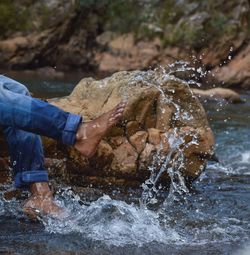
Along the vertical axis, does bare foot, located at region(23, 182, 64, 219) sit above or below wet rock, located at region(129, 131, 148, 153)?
below

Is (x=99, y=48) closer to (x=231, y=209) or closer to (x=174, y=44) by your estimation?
(x=174, y=44)

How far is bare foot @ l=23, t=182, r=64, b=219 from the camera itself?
3.08 metres

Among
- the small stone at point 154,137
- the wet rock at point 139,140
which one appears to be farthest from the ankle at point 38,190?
the small stone at point 154,137

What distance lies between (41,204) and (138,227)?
56cm

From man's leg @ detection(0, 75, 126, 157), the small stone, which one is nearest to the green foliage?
the small stone

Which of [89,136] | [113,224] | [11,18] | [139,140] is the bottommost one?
[11,18]

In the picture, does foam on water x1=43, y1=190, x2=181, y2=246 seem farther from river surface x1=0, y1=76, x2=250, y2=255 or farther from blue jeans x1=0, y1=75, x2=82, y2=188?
blue jeans x1=0, y1=75, x2=82, y2=188

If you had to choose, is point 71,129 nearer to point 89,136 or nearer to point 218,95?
point 89,136

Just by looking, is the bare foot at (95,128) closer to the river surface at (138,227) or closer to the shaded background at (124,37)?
the river surface at (138,227)

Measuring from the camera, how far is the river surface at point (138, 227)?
2.73 metres

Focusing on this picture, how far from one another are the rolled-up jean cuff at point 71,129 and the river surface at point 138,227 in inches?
19.3

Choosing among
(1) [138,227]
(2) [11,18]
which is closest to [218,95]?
(2) [11,18]

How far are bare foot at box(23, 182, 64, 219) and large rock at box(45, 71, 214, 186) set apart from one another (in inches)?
28.0

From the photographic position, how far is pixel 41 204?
3.09 metres
